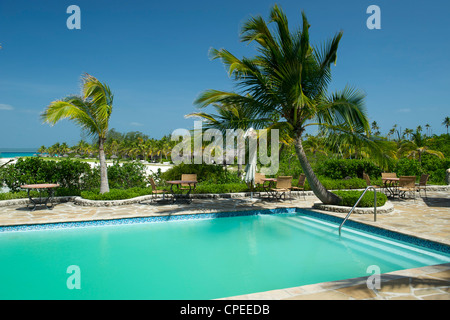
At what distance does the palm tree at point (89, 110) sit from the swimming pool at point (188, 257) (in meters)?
3.79

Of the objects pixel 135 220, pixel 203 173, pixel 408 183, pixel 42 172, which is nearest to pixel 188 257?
pixel 135 220

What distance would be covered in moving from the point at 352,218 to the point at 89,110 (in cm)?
979

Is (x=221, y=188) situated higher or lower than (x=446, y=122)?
lower

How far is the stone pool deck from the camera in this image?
342cm

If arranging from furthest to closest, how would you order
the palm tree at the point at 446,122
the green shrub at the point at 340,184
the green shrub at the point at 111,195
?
the palm tree at the point at 446,122 → the green shrub at the point at 340,184 → the green shrub at the point at 111,195

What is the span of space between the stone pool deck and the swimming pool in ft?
1.42

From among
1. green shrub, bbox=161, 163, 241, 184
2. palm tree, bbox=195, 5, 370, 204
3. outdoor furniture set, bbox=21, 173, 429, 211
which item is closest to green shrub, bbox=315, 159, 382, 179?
outdoor furniture set, bbox=21, 173, 429, 211

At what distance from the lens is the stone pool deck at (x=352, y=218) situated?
3.42 meters

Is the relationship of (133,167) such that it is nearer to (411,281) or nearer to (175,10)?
(175,10)

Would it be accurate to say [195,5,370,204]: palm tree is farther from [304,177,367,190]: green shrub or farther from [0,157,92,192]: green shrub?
[0,157,92,192]: green shrub

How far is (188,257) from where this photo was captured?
605 centimetres

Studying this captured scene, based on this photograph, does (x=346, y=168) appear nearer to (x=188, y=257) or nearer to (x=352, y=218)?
(x=352, y=218)

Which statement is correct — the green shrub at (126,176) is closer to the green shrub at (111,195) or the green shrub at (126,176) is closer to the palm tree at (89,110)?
the green shrub at (111,195)

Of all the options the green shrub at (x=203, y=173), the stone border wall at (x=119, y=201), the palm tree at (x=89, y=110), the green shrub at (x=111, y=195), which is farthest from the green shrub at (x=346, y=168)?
the palm tree at (x=89, y=110)
